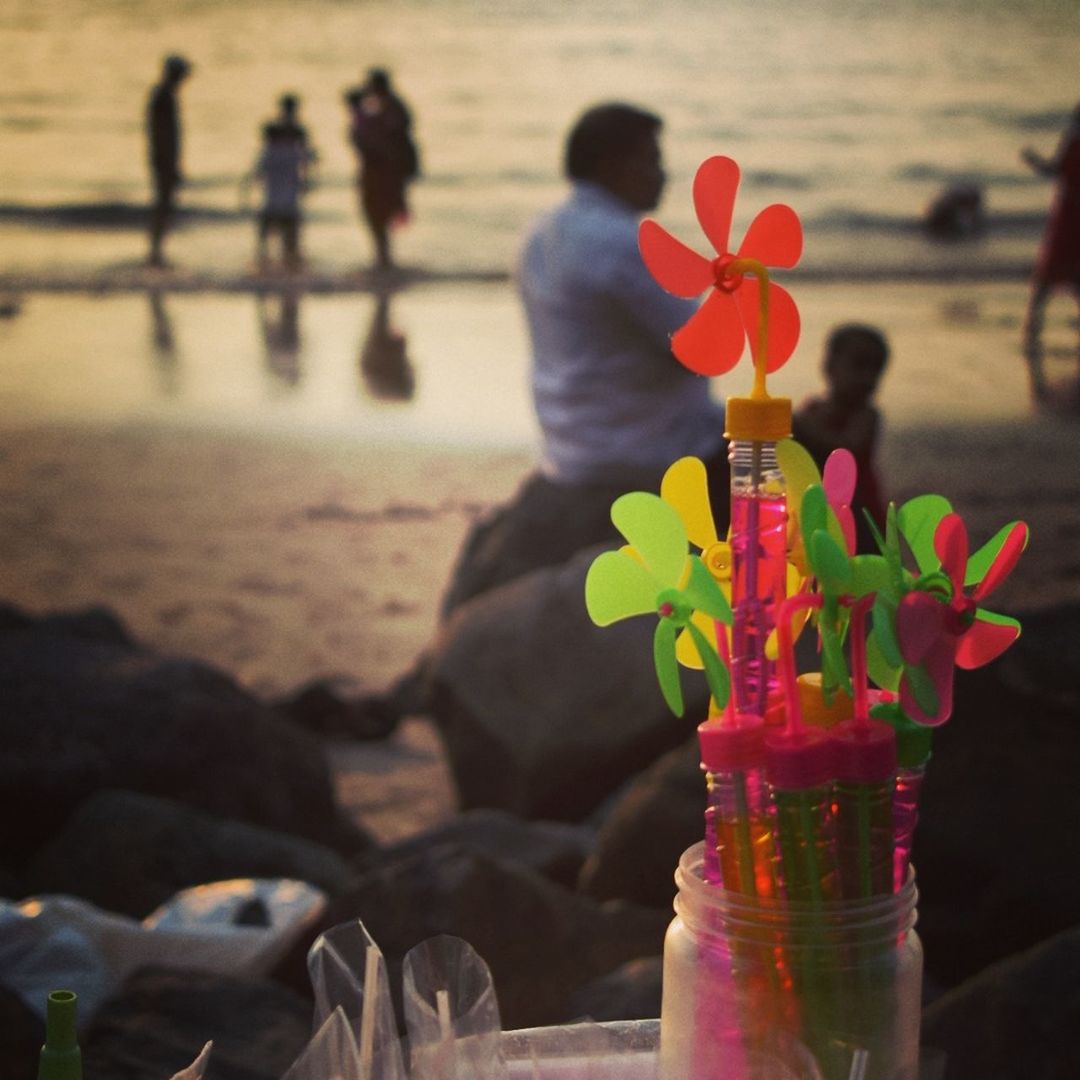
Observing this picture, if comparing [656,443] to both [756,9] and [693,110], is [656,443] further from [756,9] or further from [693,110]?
[756,9]

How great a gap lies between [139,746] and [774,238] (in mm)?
2486

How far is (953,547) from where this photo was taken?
100cm

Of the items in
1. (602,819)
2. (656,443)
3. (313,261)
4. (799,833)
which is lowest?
(313,261)

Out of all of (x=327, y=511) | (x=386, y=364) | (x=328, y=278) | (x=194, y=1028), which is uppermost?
(x=194, y=1028)

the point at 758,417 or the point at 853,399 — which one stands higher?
the point at 758,417

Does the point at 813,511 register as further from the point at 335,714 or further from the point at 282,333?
the point at 282,333

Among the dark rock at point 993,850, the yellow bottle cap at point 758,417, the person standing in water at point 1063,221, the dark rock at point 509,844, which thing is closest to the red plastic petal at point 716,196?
the yellow bottle cap at point 758,417

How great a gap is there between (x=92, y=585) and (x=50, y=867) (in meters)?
3.52

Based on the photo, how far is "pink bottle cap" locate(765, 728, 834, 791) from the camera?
0.95 meters

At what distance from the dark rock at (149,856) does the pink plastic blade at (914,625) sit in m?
2.15

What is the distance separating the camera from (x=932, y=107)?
22562mm

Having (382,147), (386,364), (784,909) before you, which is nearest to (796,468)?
(784,909)

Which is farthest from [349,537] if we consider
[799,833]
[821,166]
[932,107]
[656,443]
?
[932,107]

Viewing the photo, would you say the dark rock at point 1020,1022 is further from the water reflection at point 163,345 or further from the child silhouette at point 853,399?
the water reflection at point 163,345
